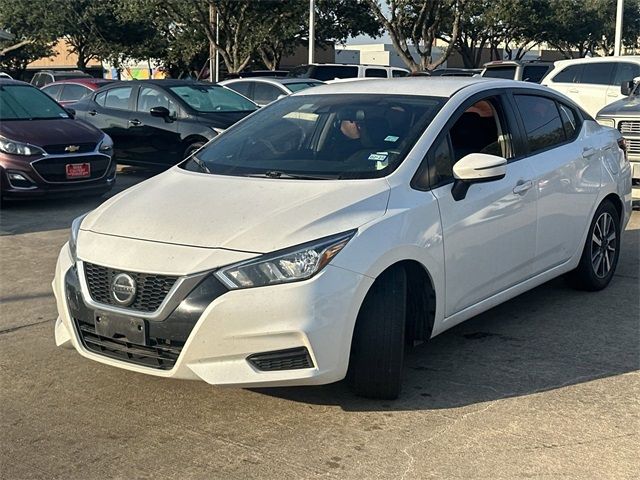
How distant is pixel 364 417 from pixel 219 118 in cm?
855

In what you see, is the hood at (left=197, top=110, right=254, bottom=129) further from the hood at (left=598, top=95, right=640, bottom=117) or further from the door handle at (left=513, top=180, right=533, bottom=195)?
the door handle at (left=513, top=180, right=533, bottom=195)

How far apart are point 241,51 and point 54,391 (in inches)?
1182

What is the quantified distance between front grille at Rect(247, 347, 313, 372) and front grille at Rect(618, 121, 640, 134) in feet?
23.4

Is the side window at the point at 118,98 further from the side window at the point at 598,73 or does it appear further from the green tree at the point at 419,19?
the green tree at the point at 419,19

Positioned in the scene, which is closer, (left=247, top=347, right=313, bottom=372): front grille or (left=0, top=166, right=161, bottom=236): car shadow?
(left=247, top=347, right=313, bottom=372): front grille

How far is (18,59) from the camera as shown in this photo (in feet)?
165

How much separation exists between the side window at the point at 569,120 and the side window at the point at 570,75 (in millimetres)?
9510

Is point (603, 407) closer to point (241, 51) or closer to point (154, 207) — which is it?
point (154, 207)

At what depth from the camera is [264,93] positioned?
1588 cm

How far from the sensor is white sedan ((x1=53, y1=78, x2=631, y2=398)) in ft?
12.2

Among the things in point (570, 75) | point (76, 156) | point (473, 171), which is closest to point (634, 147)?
point (473, 171)

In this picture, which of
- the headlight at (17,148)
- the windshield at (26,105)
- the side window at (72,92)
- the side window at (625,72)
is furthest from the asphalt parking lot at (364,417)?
the side window at (72,92)

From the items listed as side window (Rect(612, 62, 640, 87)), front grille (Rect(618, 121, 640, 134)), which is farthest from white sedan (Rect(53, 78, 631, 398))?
side window (Rect(612, 62, 640, 87))

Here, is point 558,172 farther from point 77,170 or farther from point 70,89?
point 70,89
